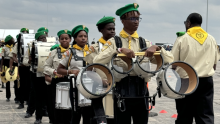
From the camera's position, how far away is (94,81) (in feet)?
14.4

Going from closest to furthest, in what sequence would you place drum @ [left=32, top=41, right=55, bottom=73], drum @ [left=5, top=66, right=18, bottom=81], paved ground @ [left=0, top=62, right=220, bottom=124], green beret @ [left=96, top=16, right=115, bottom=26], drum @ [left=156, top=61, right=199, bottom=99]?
1. drum @ [left=156, top=61, right=199, bottom=99]
2. green beret @ [left=96, top=16, right=115, bottom=26]
3. drum @ [left=32, top=41, right=55, bottom=73]
4. paved ground @ [left=0, top=62, right=220, bottom=124]
5. drum @ [left=5, top=66, right=18, bottom=81]

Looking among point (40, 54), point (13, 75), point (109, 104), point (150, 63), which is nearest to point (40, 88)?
point (40, 54)

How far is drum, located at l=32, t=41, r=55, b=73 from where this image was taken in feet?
27.0

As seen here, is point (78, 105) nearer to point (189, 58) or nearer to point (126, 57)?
point (126, 57)

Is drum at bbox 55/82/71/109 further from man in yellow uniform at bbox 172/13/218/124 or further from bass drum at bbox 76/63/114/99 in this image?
man in yellow uniform at bbox 172/13/218/124

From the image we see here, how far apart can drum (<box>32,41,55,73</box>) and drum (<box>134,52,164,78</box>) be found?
4.30m

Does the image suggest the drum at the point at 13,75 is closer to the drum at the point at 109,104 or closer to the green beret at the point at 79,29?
the green beret at the point at 79,29

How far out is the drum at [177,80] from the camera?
4008mm

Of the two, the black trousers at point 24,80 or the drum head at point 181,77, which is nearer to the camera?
the drum head at point 181,77

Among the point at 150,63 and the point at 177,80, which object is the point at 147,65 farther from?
the point at 177,80

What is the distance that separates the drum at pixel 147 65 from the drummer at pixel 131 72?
5 cm

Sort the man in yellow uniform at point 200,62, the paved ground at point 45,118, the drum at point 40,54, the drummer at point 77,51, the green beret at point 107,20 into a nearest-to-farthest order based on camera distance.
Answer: the green beret at point 107,20 < the drummer at point 77,51 < the man in yellow uniform at point 200,62 < the drum at point 40,54 < the paved ground at point 45,118

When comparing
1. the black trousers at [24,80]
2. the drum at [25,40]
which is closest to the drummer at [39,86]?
the drum at [25,40]

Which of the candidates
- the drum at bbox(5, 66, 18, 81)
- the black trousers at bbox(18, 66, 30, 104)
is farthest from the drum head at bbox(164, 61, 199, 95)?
the drum at bbox(5, 66, 18, 81)
